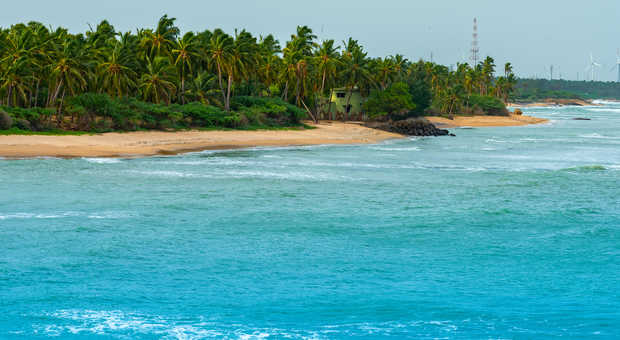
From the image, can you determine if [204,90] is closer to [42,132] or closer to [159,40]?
[159,40]

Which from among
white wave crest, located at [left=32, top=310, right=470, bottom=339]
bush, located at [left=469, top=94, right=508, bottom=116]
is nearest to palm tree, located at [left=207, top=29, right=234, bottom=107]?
white wave crest, located at [left=32, top=310, right=470, bottom=339]

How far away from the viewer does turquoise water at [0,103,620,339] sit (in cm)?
1443

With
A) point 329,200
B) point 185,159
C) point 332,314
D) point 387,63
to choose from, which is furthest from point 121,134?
point 387,63

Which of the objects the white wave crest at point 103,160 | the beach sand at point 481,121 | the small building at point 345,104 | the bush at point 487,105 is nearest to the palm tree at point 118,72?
the white wave crest at point 103,160

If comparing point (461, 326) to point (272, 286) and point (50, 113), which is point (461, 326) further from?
point (50, 113)

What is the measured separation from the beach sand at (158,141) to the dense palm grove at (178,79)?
4122 mm

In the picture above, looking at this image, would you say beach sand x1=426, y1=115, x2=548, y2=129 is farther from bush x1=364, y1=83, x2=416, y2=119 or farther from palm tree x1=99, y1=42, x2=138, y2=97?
palm tree x1=99, y1=42, x2=138, y2=97

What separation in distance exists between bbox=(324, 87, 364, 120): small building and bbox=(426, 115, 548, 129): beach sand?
16300 mm

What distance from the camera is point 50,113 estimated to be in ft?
198

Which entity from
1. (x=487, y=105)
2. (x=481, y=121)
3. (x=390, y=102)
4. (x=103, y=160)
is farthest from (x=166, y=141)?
(x=487, y=105)

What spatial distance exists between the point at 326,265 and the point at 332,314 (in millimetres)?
4124

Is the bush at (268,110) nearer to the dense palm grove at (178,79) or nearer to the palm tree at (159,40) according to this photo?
the dense palm grove at (178,79)

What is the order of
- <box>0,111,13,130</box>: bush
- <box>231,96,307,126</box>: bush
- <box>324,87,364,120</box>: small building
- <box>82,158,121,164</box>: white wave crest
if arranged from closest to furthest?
<box>82,158,121,164</box>: white wave crest
<box>0,111,13,130</box>: bush
<box>231,96,307,126</box>: bush
<box>324,87,364,120</box>: small building

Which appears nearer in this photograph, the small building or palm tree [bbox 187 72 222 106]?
palm tree [bbox 187 72 222 106]
